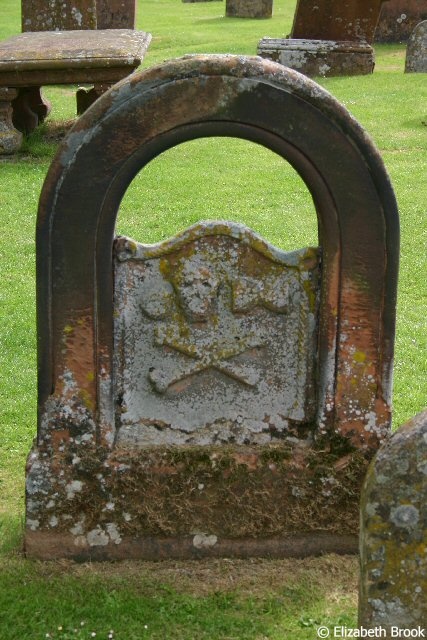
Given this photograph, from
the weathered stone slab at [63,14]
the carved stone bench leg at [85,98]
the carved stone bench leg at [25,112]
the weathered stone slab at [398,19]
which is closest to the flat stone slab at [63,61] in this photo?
the carved stone bench leg at [25,112]

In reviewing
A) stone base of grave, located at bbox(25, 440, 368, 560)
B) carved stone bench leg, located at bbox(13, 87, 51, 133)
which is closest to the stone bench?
carved stone bench leg, located at bbox(13, 87, 51, 133)

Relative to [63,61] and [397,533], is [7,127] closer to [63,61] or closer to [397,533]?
[63,61]

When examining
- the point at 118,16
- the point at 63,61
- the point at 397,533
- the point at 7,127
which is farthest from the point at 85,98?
the point at 397,533

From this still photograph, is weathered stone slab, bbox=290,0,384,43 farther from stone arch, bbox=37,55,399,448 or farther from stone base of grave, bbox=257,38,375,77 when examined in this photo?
stone arch, bbox=37,55,399,448

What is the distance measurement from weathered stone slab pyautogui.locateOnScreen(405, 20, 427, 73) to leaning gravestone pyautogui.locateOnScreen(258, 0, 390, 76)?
702 mm

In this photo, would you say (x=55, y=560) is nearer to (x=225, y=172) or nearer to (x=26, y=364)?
(x=26, y=364)

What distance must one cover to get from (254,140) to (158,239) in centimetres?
472

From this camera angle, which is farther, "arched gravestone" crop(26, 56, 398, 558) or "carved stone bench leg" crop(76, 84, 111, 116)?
"carved stone bench leg" crop(76, 84, 111, 116)

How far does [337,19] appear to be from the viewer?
16.5m

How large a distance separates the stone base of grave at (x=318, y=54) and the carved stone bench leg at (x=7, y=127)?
5.35m

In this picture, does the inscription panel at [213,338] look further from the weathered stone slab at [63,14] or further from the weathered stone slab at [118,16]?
the weathered stone slab at [118,16]

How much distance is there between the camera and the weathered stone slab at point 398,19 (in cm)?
2098

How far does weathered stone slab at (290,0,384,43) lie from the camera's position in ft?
53.6

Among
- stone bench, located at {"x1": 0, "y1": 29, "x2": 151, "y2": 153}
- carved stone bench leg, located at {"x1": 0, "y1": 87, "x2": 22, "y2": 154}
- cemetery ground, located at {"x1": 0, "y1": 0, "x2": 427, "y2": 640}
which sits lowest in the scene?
cemetery ground, located at {"x1": 0, "y1": 0, "x2": 427, "y2": 640}
